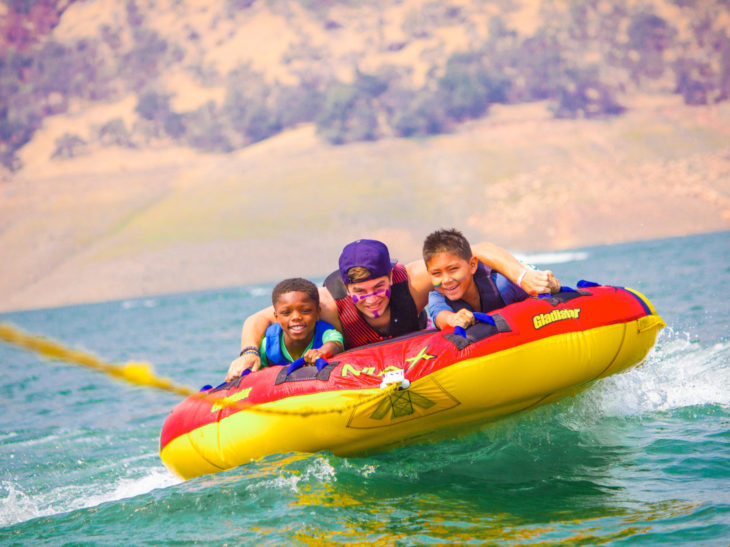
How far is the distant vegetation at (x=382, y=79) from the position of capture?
234ft

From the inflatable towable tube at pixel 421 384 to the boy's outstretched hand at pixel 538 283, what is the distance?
3.0 inches

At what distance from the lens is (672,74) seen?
70750mm

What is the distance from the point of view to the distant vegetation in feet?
234

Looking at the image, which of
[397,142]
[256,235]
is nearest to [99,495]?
[256,235]

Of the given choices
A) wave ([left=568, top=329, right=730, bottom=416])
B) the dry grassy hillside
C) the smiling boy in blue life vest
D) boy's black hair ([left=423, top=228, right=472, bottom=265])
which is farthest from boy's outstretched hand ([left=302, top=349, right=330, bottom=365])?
the dry grassy hillside

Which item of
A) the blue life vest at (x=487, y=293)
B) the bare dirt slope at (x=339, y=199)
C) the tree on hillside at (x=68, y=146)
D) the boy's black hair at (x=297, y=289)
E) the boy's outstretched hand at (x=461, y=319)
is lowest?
the boy's outstretched hand at (x=461, y=319)

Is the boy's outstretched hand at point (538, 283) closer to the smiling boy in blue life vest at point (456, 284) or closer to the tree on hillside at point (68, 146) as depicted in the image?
the smiling boy in blue life vest at point (456, 284)

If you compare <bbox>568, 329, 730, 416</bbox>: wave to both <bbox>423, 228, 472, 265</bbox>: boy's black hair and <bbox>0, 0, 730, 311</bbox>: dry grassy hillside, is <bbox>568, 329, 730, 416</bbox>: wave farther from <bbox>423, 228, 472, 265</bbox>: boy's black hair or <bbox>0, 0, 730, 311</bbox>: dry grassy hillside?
<bbox>0, 0, 730, 311</bbox>: dry grassy hillside

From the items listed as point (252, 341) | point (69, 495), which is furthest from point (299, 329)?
point (69, 495)

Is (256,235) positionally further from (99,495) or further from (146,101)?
(99,495)

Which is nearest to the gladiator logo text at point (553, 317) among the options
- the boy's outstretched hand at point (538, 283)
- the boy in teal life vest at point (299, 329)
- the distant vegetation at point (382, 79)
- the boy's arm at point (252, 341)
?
the boy's outstretched hand at point (538, 283)

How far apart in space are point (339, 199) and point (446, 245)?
6292cm

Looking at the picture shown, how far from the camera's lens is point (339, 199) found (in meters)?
66.9

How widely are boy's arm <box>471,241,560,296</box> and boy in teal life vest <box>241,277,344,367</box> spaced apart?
104cm
